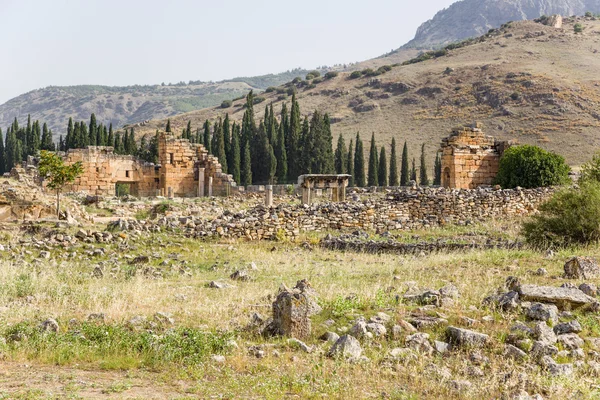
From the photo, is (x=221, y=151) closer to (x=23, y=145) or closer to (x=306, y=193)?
(x=23, y=145)

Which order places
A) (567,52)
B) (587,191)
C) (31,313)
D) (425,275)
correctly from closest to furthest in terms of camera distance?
(31,313)
(425,275)
(587,191)
(567,52)

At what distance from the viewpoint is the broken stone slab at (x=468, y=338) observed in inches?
233

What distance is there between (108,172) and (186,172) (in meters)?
4.54

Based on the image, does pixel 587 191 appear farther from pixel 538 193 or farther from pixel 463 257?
pixel 538 193

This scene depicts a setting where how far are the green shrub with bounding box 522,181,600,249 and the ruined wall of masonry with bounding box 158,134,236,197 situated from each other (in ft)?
67.9

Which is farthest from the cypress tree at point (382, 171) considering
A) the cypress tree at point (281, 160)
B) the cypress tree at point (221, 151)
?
the cypress tree at point (221, 151)

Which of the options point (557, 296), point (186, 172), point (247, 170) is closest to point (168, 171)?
point (186, 172)

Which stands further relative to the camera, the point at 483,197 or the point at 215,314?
the point at 483,197

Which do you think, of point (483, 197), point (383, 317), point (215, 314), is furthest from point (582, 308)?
point (483, 197)

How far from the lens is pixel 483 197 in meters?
20.2

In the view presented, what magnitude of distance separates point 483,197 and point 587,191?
22.5 feet

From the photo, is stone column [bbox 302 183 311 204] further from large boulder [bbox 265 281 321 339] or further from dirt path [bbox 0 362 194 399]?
dirt path [bbox 0 362 194 399]

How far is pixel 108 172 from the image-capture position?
33.5 m

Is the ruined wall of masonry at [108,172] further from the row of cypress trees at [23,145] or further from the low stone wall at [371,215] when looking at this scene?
the row of cypress trees at [23,145]
